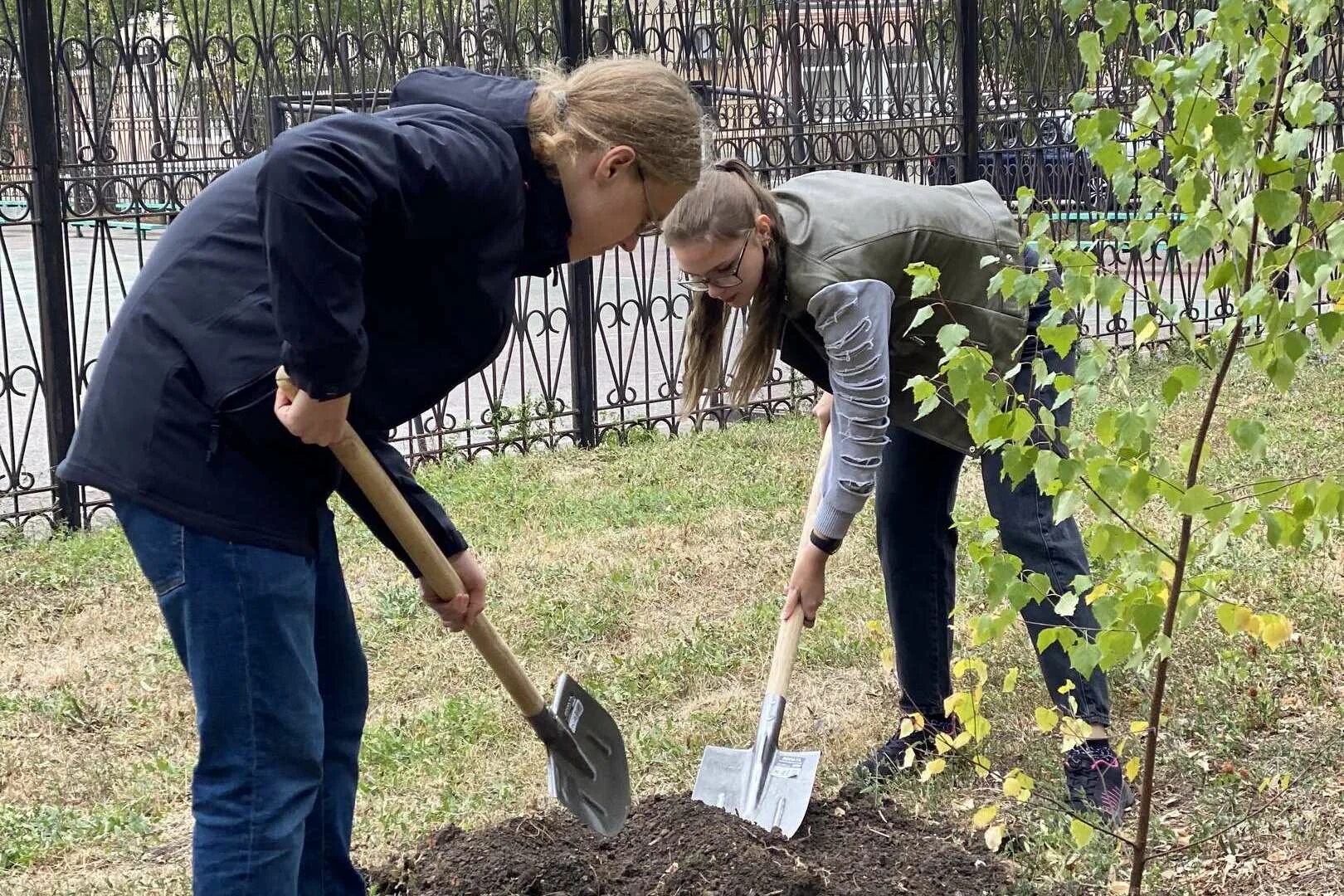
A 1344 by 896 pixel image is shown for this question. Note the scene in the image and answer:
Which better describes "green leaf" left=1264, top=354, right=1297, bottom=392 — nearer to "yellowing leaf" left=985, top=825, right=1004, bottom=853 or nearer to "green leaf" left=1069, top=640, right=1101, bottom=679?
"green leaf" left=1069, top=640, right=1101, bottom=679

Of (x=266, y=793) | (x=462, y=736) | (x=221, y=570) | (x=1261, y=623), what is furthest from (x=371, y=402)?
(x=462, y=736)

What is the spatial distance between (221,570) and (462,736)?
1.82 meters

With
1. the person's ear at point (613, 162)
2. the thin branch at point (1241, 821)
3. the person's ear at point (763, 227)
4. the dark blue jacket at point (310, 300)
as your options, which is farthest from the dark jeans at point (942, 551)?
the dark blue jacket at point (310, 300)

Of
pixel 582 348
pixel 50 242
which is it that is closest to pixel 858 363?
pixel 50 242

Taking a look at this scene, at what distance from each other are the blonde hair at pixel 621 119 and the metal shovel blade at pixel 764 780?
153cm

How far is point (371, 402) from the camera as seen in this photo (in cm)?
216

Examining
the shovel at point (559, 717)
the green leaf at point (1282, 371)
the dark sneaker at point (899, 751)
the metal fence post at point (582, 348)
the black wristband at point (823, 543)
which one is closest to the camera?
the green leaf at point (1282, 371)

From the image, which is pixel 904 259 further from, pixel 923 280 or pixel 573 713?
pixel 573 713

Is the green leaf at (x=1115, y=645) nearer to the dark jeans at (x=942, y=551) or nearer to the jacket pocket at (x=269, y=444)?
the dark jeans at (x=942, y=551)

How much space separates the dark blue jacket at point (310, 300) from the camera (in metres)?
1.86

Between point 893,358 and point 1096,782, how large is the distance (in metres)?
1.07

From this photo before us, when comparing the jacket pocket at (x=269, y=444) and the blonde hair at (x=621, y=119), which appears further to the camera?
the blonde hair at (x=621, y=119)

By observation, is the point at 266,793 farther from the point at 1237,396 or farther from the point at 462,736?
the point at 1237,396

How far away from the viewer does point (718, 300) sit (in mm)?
3090
